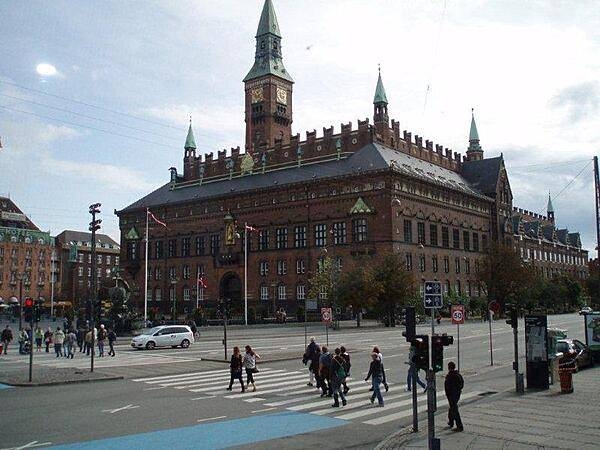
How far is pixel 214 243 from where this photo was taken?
294 feet

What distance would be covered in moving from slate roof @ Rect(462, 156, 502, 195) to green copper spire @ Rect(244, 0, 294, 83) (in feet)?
109

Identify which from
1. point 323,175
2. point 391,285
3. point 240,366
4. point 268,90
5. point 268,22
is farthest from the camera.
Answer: point 268,22

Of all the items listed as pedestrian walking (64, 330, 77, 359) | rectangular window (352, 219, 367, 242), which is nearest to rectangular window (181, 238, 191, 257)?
rectangular window (352, 219, 367, 242)

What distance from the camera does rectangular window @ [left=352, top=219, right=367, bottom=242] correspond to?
72125 millimetres

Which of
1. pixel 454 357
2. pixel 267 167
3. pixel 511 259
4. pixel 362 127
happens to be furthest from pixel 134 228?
pixel 454 357

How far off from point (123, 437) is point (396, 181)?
6132 centimetres

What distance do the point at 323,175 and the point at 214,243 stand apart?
22.1 m

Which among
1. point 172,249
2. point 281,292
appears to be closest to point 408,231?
point 281,292

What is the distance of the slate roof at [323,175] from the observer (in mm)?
74188

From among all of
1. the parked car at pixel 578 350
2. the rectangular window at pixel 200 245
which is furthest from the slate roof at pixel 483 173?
the parked car at pixel 578 350

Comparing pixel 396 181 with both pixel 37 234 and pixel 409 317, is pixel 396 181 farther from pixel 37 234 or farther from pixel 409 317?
pixel 37 234

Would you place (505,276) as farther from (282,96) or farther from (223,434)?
(223,434)

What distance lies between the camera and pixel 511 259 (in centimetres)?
7825

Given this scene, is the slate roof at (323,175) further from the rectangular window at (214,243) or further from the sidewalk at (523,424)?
the sidewalk at (523,424)
